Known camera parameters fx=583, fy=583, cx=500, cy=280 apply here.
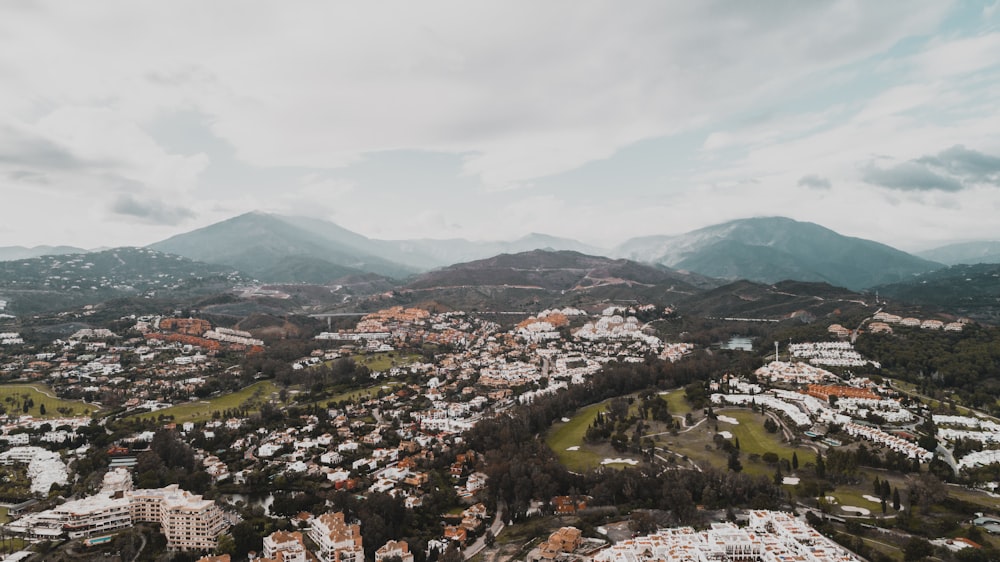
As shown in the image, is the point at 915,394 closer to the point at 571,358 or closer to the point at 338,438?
the point at 571,358

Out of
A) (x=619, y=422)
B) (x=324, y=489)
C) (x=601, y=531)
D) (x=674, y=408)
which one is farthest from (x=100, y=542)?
(x=674, y=408)

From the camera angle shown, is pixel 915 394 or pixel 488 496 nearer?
pixel 488 496

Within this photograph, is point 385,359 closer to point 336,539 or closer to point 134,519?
point 134,519

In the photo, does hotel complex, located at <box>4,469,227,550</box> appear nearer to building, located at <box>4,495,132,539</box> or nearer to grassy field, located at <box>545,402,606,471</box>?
building, located at <box>4,495,132,539</box>

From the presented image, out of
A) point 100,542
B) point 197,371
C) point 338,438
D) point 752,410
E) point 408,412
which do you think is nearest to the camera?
point 100,542

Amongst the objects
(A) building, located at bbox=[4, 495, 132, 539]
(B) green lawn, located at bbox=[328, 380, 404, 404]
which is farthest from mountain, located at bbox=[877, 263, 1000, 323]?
(A) building, located at bbox=[4, 495, 132, 539]

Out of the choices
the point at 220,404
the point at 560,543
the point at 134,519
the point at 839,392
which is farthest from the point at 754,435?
the point at 220,404

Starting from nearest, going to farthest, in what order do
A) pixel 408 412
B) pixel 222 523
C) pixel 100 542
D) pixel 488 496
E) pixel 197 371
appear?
pixel 100 542 < pixel 222 523 < pixel 488 496 < pixel 408 412 < pixel 197 371
